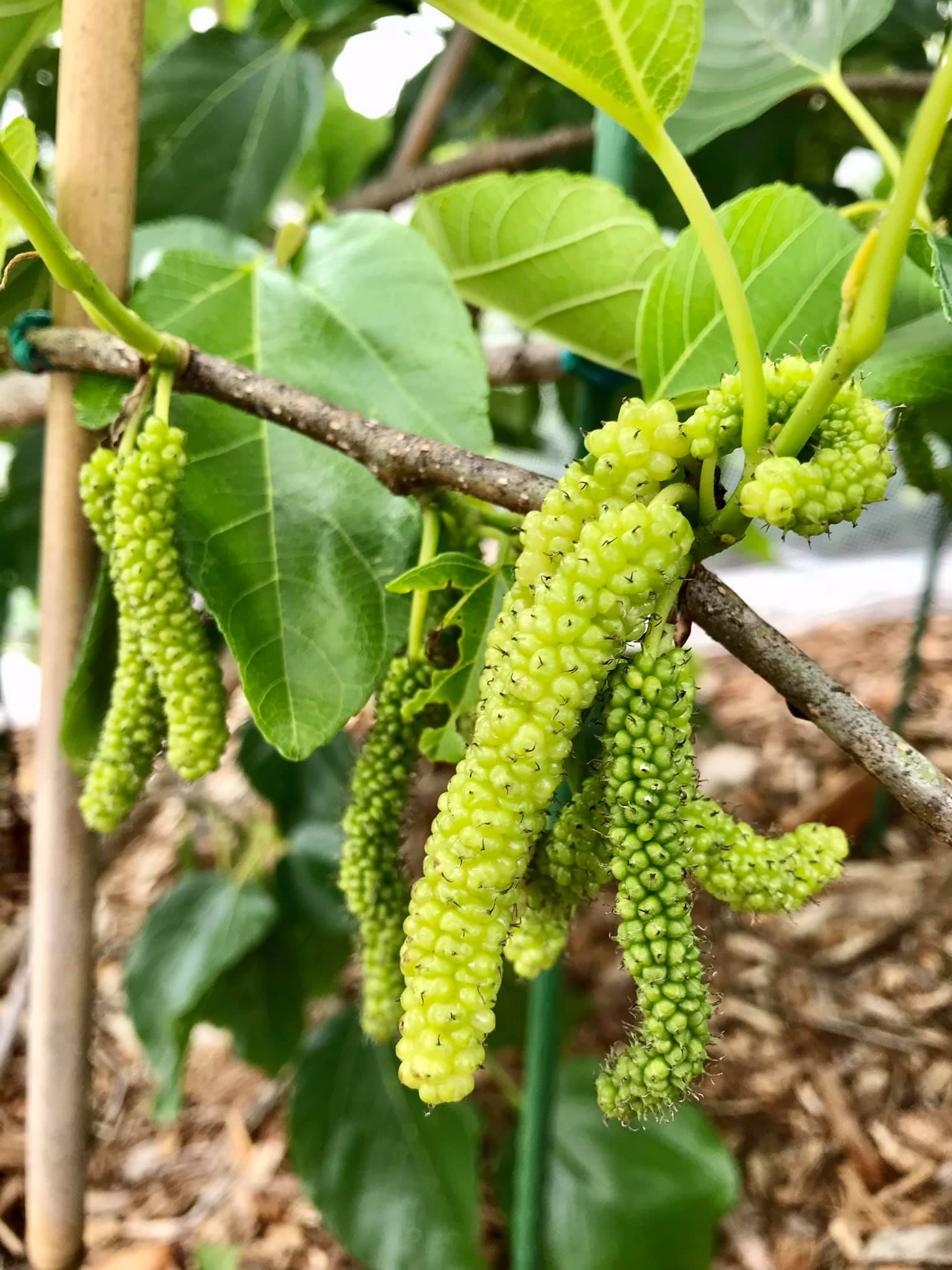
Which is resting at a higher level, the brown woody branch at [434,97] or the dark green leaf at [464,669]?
the brown woody branch at [434,97]

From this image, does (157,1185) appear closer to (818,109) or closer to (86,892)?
(86,892)

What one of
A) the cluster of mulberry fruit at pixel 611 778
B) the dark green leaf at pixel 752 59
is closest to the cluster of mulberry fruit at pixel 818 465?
the cluster of mulberry fruit at pixel 611 778

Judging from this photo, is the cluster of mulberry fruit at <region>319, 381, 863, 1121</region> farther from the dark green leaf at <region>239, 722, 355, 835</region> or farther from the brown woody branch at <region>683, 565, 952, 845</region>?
the dark green leaf at <region>239, 722, 355, 835</region>

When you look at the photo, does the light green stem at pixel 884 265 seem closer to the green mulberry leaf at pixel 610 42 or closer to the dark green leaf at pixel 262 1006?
the green mulberry leaf at pixel 610 42

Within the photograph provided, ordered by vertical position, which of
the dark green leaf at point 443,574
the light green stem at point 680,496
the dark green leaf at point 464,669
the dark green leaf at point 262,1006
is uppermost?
the light green stem at point 680,496

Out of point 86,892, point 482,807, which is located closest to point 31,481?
point 86,892

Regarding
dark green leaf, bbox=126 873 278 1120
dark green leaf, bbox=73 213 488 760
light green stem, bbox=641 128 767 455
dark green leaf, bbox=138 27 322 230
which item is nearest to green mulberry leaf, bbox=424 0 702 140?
light green stem, bbox=641 128 767 455

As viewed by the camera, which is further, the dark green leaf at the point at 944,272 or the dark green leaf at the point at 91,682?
the dark green leaf at the point at 91,682

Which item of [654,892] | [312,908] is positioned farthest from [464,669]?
[312,908]
